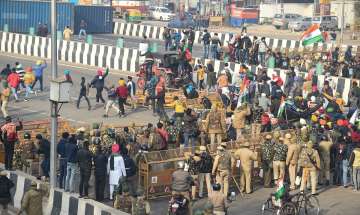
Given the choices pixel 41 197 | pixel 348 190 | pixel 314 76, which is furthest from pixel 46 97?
pixel 41 197

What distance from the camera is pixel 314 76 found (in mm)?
34688

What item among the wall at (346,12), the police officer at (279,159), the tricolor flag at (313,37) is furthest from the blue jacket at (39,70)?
the wall at (346,12)

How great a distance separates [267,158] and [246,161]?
0.91 m

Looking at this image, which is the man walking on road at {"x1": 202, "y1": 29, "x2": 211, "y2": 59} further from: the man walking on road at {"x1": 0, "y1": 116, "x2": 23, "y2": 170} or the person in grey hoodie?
the man walking on road at {"x1": 0, "y1": 116, "x2": 23, "y2": 170}

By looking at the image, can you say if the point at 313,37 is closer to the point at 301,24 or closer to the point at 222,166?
the point at 222,166

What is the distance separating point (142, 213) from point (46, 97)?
1807cm

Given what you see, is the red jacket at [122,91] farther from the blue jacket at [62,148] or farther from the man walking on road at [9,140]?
the blue jacket at [62,148]

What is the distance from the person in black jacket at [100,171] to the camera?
19.1 metres

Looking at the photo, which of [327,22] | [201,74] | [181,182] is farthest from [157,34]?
[181,182]

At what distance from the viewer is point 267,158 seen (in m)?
21.3

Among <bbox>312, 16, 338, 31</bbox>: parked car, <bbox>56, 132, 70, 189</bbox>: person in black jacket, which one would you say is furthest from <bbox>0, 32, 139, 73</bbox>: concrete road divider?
<bbox>312, 16, 338, 31</bbox>: parked car

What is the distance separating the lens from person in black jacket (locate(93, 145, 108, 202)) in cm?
1911

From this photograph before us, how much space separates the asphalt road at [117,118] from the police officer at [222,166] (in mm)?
651

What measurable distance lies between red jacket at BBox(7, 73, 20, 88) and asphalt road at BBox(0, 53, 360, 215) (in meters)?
0.75
